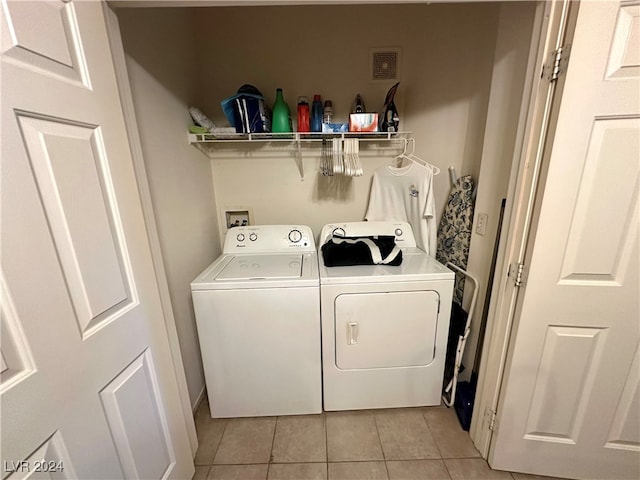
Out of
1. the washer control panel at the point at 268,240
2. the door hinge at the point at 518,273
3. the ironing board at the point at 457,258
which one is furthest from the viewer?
the washer control panel at the point at 268,240

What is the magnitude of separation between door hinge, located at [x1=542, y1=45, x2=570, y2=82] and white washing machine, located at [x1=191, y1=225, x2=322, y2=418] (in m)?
1.32

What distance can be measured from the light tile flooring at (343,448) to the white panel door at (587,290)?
10.2 inches

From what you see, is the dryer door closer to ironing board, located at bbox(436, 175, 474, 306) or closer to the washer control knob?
ironing board, located at bbox(436, 175, 474, 306)

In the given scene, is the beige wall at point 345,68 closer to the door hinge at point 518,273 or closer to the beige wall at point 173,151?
the beige wall at point 173,151

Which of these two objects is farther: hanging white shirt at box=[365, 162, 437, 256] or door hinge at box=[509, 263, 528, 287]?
hanging white shirt at box=[365, 162, 437, 256]

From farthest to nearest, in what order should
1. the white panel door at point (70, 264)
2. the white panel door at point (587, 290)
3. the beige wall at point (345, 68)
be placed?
the beige wall at point (345, 68) < the white panel door at point (587, 290) < the white panel door at point (70, 264)

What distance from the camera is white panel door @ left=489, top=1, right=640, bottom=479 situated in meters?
0.89

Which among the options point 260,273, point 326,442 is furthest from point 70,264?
point 326,442

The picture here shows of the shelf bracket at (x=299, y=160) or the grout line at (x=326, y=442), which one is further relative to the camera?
the shelf bracket at (x=299, y=160)

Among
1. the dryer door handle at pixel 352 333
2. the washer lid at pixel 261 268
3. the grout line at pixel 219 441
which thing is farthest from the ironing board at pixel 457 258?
the grout line at pixel 219 441

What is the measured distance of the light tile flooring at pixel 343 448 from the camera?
4.56ft

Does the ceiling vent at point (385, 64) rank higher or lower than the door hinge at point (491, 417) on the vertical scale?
higher

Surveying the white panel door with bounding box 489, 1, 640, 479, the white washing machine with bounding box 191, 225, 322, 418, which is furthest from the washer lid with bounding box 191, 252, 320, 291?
the white panel door with bounding box 489, 1, 640, 479

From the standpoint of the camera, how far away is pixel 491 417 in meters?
1.36
